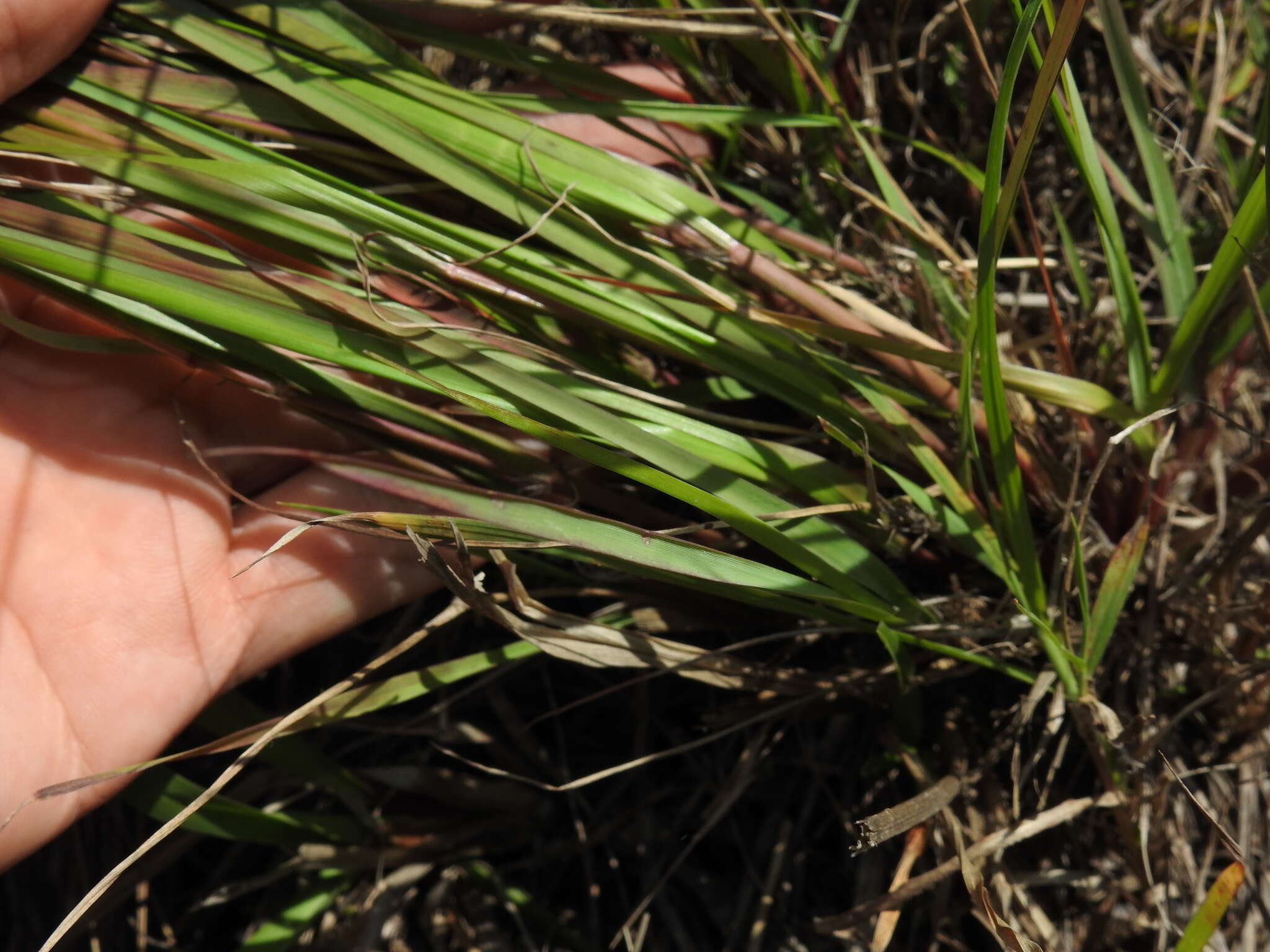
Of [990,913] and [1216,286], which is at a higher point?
[1216,286]

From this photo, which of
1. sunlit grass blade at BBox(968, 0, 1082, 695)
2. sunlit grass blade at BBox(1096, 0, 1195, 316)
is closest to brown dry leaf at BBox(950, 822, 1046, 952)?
sunlit grass blade at BBox(968, 0, 1082, 695)

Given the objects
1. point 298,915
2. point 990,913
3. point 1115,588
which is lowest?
point 298,915

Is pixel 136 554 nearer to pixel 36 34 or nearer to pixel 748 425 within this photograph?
pixel 36 34

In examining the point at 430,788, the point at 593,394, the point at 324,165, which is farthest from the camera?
the point at 430,788

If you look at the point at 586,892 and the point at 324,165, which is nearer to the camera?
the point at 324,165

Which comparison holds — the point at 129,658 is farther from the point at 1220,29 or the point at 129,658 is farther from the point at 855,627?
the point at 1220,29

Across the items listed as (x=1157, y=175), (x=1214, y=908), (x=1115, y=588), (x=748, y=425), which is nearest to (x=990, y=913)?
(x=1214, y=908)

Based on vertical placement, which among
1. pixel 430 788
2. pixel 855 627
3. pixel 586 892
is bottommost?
pixel 586 892

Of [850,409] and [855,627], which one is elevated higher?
[850,409]

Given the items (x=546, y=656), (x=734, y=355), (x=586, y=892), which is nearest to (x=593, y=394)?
(x=734, y=355)
